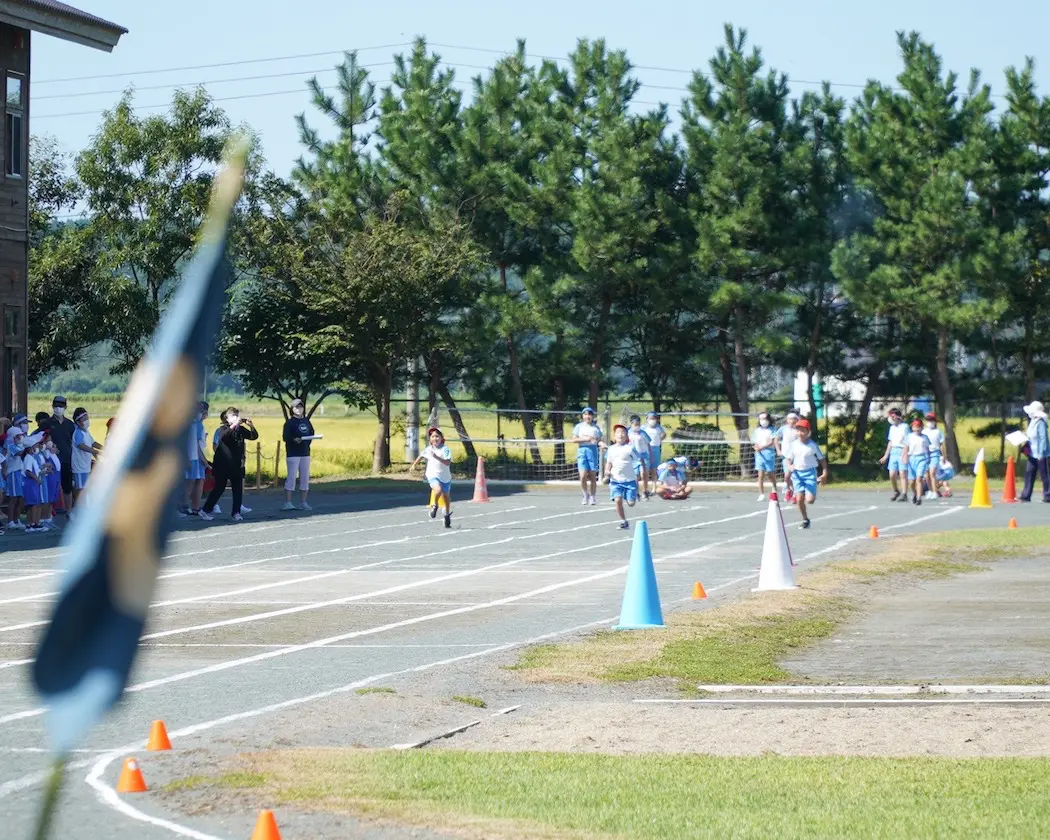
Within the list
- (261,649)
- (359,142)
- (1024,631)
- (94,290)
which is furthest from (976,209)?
(261,649)

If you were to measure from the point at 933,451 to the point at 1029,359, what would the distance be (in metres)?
10.3

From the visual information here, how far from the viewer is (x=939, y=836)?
7.06m

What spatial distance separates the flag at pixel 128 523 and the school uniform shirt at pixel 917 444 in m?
33.0

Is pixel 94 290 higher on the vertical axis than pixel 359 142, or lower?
lower

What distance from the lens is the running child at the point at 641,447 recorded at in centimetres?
3544

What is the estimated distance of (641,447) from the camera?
117 ft

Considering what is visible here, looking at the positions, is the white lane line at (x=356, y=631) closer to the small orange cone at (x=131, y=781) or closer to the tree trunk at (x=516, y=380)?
the small orange cone at (x=131, y=781)

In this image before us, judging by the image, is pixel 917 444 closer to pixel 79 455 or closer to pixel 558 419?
pixel 558 419

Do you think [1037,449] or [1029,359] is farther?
[1029,359]

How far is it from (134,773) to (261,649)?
5.56 meters

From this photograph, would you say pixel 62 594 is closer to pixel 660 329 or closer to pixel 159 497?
pixel 159 497

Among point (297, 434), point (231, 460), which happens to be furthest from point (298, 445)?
point (231, 460)

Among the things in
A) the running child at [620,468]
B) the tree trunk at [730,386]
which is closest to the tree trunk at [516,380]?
the tree trunk at [730,386]

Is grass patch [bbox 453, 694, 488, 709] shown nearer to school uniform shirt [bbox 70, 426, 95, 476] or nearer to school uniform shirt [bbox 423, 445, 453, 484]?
school uniform shirt [bbox 423, 445, 453, 484]
